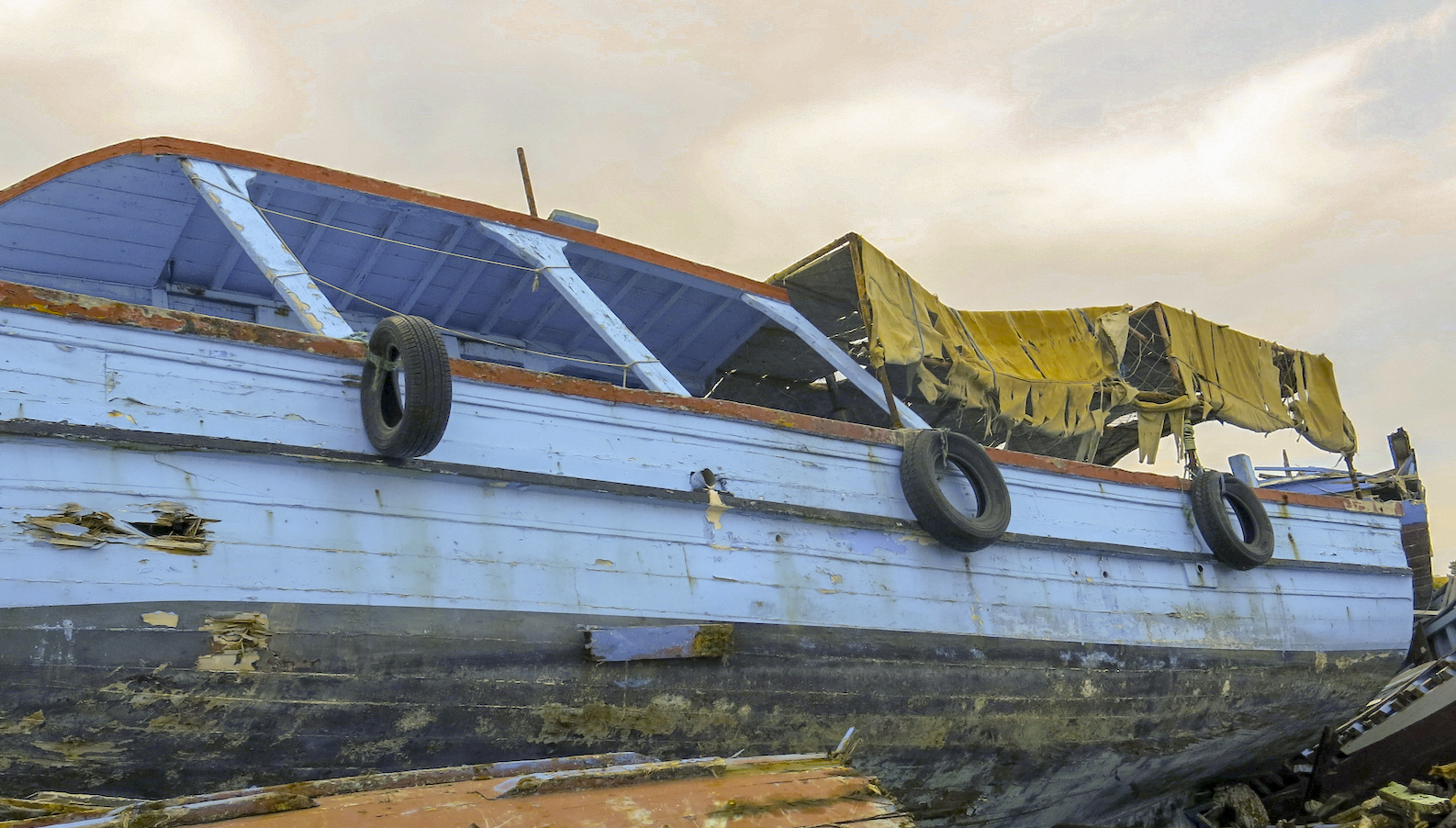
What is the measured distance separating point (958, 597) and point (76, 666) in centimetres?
462

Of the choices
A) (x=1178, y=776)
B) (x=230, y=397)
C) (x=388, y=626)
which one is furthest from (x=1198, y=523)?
Result: (x=230, y=397)

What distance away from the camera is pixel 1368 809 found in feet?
26.5

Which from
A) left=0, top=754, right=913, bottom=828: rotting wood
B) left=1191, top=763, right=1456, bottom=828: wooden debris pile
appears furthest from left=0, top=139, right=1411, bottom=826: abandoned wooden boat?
left=0, top=754, right=913, bottom=828: rotting wood

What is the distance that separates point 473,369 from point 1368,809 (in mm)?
7526

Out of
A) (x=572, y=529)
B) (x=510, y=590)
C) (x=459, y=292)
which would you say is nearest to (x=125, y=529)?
(x=510, y=590)

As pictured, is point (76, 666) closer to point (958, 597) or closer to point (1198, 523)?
point (958, 597)

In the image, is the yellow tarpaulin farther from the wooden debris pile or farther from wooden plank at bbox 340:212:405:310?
the wooden debris pile

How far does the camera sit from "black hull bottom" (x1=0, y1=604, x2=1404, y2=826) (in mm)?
4000

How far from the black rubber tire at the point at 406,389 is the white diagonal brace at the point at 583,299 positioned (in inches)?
57.5

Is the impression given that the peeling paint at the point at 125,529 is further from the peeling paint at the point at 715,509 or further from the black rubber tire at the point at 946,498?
the black rubber tire at the point at 946,498

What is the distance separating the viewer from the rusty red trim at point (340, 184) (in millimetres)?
5574

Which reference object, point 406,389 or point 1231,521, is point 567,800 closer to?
point 406,389

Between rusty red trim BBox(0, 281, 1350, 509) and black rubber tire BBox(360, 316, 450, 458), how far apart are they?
19 cm

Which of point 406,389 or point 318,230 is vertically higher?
point 318,230
